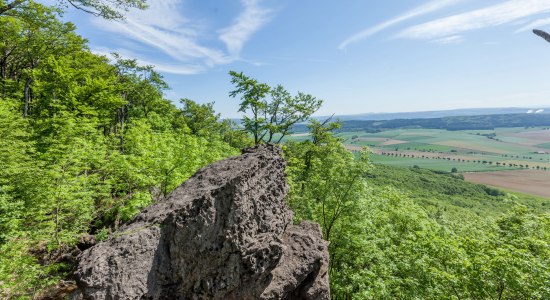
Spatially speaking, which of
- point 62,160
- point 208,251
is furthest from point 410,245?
point 62,160

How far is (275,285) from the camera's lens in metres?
11.8

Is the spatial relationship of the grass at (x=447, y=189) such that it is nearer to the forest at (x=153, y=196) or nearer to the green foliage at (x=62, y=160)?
the forest at (x=153, y=196)

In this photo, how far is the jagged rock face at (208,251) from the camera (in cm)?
938

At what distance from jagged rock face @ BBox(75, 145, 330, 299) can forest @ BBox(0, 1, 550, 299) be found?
3293mm

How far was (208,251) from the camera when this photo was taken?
410 inches

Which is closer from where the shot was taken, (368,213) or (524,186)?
(368,213)

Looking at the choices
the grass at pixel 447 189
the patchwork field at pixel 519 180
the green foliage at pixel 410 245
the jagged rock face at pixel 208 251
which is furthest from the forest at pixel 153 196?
the patchwork field at pixel 519 180

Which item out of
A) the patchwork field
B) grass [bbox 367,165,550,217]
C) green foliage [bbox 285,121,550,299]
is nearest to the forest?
green foliage [bbox 285,121,550,299]

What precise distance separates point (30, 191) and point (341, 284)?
18846 millimetres

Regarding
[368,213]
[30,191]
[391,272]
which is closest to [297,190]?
[368,213]

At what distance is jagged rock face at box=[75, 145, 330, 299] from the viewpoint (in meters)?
9.38

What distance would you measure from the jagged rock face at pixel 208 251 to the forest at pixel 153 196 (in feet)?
10.8

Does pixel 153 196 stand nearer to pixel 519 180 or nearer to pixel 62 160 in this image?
pixel 62 160

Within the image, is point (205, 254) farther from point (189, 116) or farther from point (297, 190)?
point (189, 116)
